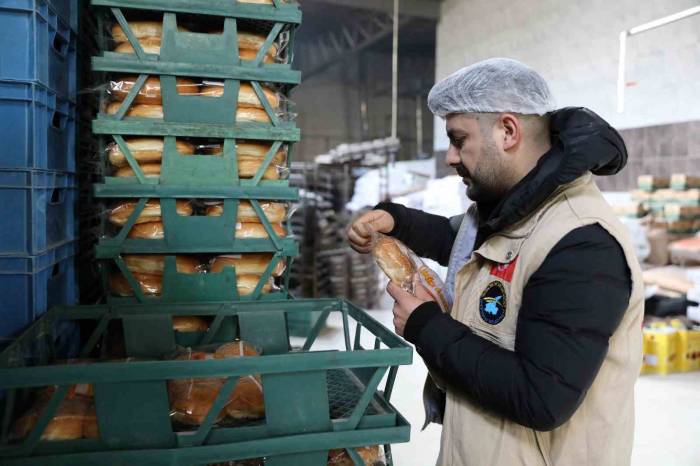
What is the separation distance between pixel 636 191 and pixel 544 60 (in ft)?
8.64

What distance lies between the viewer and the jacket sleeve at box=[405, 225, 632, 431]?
115 cm

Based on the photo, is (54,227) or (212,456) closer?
(212,456)

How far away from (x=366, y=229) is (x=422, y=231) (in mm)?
253

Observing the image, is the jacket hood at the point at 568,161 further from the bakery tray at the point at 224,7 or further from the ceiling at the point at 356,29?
the ceiling at the point at 356,29

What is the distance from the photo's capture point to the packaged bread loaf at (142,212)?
79.9 inches

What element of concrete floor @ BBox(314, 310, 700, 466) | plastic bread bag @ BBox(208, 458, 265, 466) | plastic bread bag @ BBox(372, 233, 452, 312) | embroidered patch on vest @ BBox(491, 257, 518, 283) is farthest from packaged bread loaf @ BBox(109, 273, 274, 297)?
concrete floor @ BBox(314, 310, 700, 466)

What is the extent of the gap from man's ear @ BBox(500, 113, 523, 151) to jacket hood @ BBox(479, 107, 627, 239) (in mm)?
81

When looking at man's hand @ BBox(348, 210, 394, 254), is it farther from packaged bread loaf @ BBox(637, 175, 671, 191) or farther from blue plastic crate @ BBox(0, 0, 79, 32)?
packaged bread loaf @ BBox(637, 175, 671, 191)

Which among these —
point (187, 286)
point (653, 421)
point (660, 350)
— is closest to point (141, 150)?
point (187, 286)

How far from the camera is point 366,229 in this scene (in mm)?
1861

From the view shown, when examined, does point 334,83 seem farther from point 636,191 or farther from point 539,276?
point 539,276

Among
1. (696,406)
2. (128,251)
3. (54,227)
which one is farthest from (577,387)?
(696,406)

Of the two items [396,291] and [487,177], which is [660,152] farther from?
[396,291]

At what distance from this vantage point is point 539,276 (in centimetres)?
121
